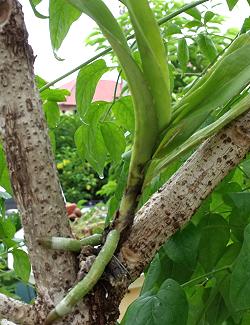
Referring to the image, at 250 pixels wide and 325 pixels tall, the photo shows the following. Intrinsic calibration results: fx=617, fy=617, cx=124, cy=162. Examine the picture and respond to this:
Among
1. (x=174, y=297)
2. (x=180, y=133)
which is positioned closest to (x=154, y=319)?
(x=174, y=297)

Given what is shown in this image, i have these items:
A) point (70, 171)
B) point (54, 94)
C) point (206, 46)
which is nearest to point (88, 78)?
point (54, 94)

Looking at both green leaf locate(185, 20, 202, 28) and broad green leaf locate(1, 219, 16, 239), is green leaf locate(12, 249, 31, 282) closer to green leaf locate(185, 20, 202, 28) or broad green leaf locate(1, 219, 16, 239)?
broad green leaf locate(1, 219, 16, 239)

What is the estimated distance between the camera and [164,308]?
375 mm

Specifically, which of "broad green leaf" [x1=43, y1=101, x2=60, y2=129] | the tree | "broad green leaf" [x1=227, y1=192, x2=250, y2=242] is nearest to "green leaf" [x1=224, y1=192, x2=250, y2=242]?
"broad green leaf" [x1=227, y1=192, x2=250, y2=242]

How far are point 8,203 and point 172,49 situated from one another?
3.49 meters

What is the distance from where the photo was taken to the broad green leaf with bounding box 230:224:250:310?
1.26 ft

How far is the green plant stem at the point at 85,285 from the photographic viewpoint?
0.98 feet

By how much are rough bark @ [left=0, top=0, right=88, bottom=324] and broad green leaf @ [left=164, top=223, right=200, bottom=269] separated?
111mm

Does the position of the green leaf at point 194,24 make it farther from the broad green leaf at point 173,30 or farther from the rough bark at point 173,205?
the rough bark at point 173,205

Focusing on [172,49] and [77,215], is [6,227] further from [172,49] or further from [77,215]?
[77,215]

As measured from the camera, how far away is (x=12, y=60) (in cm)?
32

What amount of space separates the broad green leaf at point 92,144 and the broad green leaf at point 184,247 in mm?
167

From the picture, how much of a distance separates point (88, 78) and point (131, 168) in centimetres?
22

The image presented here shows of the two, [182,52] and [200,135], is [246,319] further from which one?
[182,52]
